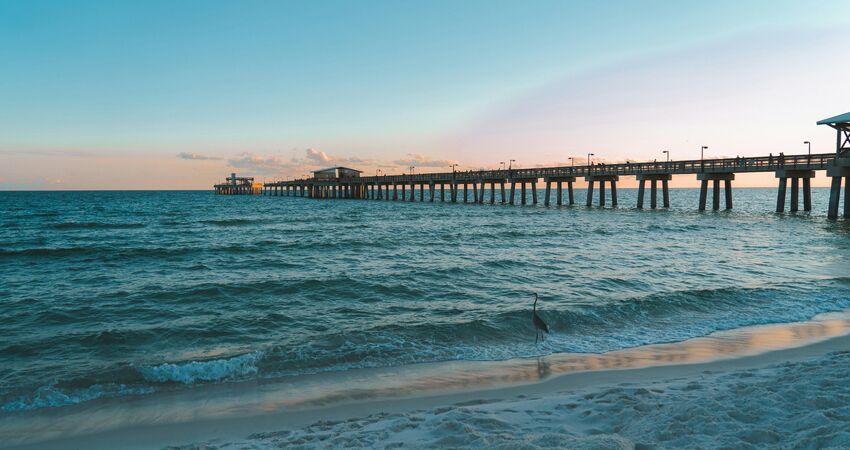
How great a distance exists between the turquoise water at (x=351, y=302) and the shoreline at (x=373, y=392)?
19.6 inches

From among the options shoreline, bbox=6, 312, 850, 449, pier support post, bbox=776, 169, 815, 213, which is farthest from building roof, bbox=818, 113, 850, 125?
shoreline, bbox=6, 312, 850, 449

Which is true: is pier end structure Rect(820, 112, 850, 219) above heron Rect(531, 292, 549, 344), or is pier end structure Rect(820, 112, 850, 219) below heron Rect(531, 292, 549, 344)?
above

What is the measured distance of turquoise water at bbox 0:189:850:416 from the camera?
8.18 metres

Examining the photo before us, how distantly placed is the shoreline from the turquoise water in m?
0.50

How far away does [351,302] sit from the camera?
12188mm

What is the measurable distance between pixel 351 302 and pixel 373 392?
5501mm

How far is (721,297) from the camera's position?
1227 centimetres

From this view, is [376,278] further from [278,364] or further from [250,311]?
[278,364]

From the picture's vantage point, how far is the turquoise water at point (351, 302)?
818cm

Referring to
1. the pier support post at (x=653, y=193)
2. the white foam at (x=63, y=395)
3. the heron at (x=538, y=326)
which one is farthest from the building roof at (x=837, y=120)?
the white foam at (x=63, y=395)

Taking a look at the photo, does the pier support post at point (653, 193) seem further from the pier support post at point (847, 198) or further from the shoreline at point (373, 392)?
the shoreline at point (373, 392)

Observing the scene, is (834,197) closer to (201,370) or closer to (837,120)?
(837,120)

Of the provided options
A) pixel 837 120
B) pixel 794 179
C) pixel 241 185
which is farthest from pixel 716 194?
pixel 241 185

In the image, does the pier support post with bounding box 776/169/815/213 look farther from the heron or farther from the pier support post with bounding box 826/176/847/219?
the heron
